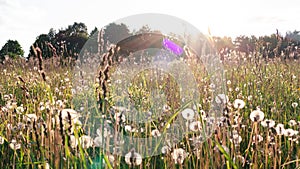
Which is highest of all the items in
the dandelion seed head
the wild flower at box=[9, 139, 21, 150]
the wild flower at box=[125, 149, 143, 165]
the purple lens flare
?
the purple lens flare

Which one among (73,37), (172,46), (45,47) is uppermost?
(73,37)

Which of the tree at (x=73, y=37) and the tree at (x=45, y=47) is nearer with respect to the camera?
the tree at (x=45, y=47)

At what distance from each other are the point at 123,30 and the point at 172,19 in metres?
12.5

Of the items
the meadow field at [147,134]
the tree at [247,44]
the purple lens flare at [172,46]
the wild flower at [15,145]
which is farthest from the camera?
the purple lens flare at [172,46]

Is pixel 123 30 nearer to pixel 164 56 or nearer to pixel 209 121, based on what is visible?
pixel 164 56

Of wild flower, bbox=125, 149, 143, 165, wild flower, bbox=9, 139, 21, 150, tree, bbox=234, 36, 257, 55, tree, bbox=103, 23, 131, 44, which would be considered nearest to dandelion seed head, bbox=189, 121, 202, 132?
wild flower, bbox=125, 149, 143, 165

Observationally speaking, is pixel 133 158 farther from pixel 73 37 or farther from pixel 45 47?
pixel 73 37

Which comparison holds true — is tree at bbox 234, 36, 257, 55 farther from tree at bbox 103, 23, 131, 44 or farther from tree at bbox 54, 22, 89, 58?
tree at bbox 54, 22, 89, 58

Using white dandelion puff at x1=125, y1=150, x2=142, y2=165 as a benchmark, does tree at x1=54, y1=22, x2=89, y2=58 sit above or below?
above

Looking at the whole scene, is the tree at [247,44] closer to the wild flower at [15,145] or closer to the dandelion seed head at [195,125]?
the dandelion seed head at [195,125]

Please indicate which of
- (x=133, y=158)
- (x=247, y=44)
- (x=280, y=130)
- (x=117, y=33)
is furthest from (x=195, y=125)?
(x=117, y=33)

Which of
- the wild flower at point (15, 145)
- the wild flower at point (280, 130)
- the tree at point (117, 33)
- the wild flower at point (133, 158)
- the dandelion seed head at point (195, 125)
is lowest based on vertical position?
the wild flower at point (133, 158)

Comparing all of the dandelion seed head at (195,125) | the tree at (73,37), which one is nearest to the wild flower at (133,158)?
the dandelion seed head at (195,125)

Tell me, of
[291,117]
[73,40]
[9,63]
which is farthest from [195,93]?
[73,40]
